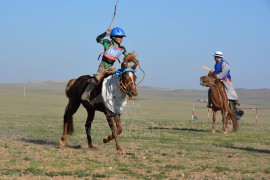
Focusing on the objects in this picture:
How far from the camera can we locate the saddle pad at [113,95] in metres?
12.4

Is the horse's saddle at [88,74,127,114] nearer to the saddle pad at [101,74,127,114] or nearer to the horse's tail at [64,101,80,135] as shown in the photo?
the saddle pad at [101,74,127,114]

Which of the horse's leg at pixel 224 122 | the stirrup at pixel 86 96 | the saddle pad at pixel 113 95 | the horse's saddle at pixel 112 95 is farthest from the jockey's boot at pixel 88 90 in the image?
the horse's leg at pixel 224 122

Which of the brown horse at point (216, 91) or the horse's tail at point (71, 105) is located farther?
the brown horse at point (216, 91)

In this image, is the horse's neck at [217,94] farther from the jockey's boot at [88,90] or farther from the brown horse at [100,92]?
the jockey's boot at [88,90]

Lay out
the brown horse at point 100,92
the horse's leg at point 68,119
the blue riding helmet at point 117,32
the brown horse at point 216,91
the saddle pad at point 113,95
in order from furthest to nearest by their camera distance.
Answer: the brown horse at point 216,91 → the horse's leg at point 68,119 → the blue riding helmet at point 117,32 → the saddle pad at point 113,95 → the brown horse at point 100,92

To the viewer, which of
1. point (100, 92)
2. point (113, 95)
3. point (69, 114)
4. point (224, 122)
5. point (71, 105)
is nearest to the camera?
point (113, 95)

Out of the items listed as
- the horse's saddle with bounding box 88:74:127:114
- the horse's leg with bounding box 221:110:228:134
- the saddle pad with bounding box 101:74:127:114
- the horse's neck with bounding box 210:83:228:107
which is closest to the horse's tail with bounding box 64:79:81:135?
the horse's saddle with bounding box 88:74:127:114

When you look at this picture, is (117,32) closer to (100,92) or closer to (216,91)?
(100,92)

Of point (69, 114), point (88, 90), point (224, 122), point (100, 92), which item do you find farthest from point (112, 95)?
point (224, 122)

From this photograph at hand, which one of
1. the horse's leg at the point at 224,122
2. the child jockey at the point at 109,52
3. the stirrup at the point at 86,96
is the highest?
the child jockey at the point at 109,52

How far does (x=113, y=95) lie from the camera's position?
12445mm

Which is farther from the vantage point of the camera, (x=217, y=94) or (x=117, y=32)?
(x=217, y=94)

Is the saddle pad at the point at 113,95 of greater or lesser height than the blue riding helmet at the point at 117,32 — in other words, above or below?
below

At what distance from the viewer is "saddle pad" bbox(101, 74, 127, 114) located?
12.4 meters
